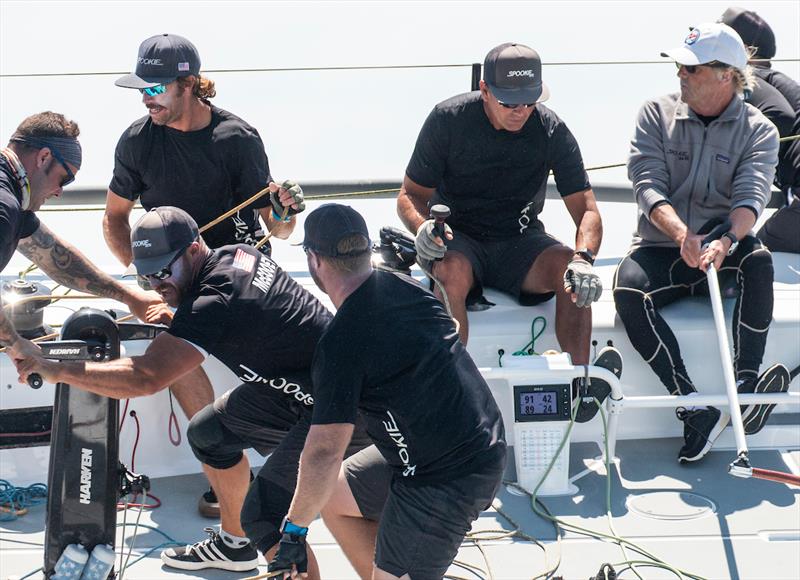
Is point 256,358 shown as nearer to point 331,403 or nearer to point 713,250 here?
point 331,403

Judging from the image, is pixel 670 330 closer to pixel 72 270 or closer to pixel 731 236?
pixel 731 236

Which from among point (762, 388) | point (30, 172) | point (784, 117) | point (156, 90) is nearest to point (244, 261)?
point (30, 172)

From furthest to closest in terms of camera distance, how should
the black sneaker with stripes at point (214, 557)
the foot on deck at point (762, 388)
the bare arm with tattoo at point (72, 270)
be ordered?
the foot on deck at point (762, 388) < the bare arm with tattoo at point (72, 270) < the black sneaker with stripes at point (214, 557)

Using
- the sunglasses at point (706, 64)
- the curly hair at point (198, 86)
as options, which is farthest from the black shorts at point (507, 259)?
the curly hair at point (198, 86)

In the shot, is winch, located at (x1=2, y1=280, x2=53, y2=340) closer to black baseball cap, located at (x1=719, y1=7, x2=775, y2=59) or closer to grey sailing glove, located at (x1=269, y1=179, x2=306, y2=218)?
grey sailing glove, located at (x1=269, y1=179, x2=306, y2=218)

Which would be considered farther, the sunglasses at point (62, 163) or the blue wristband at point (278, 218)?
the blue wristband at point (278, 218)

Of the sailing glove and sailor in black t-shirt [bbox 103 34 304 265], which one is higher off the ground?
sailor in black t-shirt [bbox 103 34 304 265]

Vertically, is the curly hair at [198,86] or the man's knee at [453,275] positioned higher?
the curly hair at [198,86]

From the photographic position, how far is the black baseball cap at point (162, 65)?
4809mm

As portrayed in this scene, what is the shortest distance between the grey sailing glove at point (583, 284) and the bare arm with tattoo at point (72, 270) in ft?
4.81

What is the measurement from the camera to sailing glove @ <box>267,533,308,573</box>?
3.21 metres

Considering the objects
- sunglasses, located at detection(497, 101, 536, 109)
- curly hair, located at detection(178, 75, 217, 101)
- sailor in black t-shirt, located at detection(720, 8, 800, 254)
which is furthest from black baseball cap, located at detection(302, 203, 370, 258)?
sailor in black t-shirt, located at detection(720, 8, 800, 254)

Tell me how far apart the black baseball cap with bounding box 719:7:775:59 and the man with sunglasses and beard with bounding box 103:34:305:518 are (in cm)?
233

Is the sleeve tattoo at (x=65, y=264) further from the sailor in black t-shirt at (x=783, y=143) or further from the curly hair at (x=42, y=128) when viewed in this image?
the sailor in black t-shirt at (x=783, y=143)
